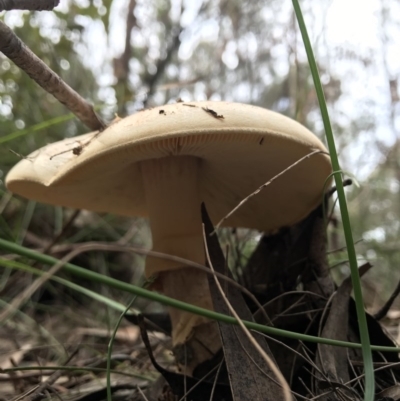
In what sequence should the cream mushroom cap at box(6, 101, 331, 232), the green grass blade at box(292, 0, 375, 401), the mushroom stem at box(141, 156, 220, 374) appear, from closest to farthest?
the green grass blade at box(292, 0, 375, 401)
the cream mushroom cap at box(6, 101, 331, 232)
the mushroom stem at box(141, 156, 220, 374)

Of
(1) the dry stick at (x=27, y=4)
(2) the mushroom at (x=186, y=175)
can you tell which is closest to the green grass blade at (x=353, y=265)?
(2) the mushroom at (x=186, y=175)

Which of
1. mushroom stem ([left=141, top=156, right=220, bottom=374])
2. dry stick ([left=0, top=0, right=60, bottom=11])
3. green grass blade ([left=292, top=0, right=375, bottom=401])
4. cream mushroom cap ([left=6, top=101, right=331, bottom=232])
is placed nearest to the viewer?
green grass blade ([left=292, top=0, right=375, bottom=401])

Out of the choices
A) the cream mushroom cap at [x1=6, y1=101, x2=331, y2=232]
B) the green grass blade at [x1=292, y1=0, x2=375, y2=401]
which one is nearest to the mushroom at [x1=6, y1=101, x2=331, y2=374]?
the cream mushroom cap at [x1=6, y1=101, x2=331, y2=232]

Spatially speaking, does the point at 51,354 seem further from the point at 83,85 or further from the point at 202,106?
the point at 83,85

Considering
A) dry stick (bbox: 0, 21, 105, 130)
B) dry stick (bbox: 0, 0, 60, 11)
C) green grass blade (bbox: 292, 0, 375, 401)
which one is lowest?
green grass blade (bbox: 292, 0, 375, 401)

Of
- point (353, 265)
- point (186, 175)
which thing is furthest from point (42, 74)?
point (353, 265)

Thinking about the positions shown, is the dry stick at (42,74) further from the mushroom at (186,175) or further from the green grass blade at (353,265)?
the green grass blade at (353,265)

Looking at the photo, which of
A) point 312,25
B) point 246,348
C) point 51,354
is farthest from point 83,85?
point 246,348

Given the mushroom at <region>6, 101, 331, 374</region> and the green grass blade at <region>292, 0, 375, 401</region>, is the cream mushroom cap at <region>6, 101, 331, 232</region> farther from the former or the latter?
the green grass blade at <region>292, 0, 375, 401</region>
